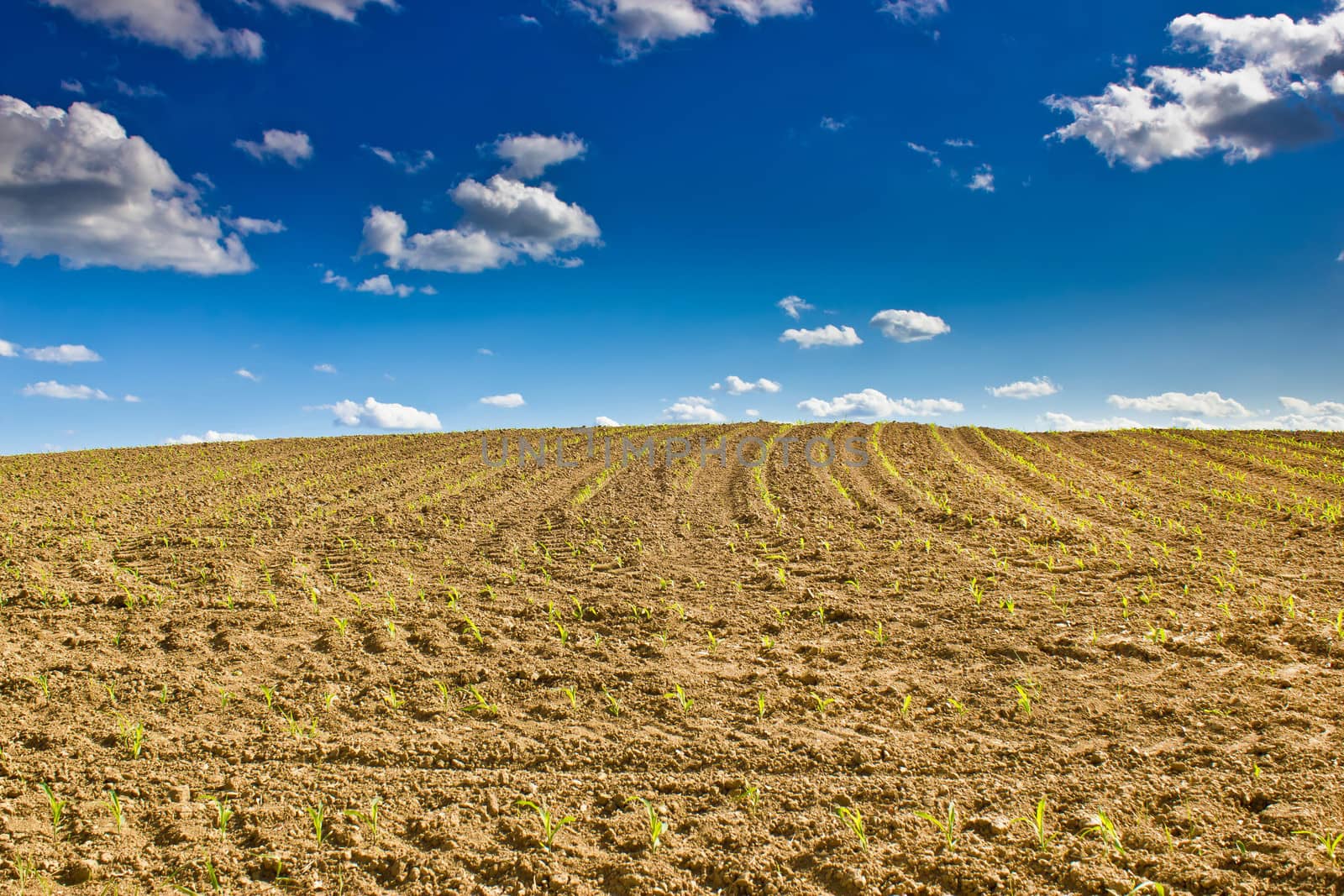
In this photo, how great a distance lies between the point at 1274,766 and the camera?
3.82 metres

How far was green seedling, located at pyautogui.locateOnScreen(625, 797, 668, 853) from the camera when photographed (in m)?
3.42

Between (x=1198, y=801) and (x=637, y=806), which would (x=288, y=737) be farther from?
(x=1198, y=801)

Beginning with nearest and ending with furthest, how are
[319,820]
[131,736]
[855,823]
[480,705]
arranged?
[855,823]
[319,820]
[131,736]
[480,705]

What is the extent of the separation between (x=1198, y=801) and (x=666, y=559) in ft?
18.5

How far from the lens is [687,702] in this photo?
4832 mm

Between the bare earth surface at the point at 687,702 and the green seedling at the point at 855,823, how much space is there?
28 mm

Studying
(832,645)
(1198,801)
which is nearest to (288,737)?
(832,645)

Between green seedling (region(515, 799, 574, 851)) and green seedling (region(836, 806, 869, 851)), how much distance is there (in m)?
1.37

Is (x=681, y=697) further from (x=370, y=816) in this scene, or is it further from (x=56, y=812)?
(x=56, y=812)

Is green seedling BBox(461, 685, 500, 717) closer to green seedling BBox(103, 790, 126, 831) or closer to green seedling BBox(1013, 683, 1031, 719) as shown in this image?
green seedling BBox(103, 790, 126, 831)

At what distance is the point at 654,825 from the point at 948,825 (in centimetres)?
142

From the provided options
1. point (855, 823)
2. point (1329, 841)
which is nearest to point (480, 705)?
point (855, 823)

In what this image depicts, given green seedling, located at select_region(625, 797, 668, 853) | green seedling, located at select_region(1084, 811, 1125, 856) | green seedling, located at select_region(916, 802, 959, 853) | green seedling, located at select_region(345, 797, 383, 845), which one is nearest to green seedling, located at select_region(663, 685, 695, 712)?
green seedling, located at select_region(625, 797, 668, 853)

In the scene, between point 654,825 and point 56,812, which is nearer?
point 654,825
